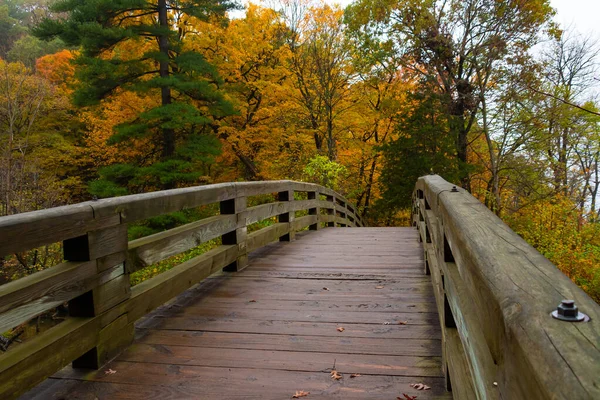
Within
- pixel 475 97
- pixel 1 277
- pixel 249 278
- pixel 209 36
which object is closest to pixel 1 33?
pixel 209 36

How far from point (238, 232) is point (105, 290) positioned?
210 centimetres

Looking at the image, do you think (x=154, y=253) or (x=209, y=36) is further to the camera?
(x=209, y=36)

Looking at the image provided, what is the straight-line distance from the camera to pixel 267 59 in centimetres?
1734

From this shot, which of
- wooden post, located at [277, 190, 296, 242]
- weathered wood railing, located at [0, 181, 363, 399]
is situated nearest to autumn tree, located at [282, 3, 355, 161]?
wooden post, located at [277, 190, 296, 242]

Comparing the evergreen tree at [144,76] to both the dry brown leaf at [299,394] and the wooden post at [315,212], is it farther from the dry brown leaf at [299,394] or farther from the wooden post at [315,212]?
the dry brown leaf at [299,394]

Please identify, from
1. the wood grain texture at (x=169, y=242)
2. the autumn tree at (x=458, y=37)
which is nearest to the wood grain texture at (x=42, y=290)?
the wood grain texture at (x=169, y=242)

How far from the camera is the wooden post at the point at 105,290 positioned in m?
2.29

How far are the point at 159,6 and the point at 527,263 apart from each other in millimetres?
14654

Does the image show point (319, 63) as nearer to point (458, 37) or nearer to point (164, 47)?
point (458, 37)

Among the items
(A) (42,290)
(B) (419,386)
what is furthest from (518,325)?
(A) (42,290)

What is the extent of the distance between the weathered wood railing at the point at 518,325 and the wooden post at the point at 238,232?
2942 millimetres

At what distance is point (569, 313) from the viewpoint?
74cm

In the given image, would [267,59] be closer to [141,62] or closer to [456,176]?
[141,62]

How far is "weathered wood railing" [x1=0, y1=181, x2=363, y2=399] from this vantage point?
1.85 metres
